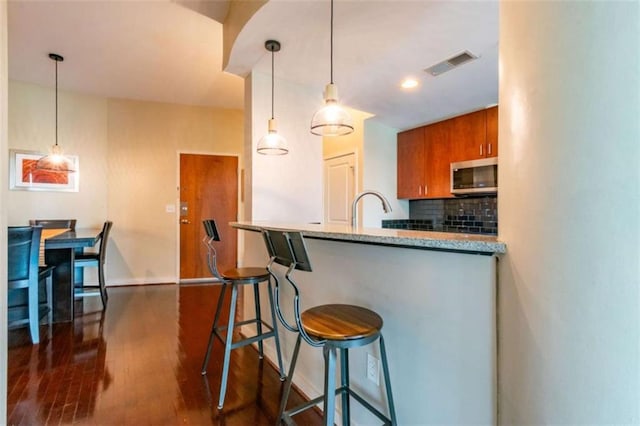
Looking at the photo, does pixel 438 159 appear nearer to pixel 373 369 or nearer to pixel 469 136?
pixel 469 136

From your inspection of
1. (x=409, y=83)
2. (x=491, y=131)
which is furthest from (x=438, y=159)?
(x=409, y=83)

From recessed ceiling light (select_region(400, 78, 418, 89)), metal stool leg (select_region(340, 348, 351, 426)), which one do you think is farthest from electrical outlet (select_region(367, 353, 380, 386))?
recessed ceiling light (select_region(400, 78, 418, 89))

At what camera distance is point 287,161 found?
2904 mm

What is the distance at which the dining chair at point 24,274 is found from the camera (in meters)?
2.51

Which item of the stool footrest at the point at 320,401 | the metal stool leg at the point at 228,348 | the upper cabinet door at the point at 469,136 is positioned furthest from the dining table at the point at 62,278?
the upper cabinet door at the point at 469,136

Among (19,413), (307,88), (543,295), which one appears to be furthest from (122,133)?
(543,295)

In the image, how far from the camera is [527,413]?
911mm

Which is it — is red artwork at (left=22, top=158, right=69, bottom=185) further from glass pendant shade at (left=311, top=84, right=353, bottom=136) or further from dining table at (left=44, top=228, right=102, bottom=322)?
glass pendant shade at (left=311, top=84, right=353, bottom=136)

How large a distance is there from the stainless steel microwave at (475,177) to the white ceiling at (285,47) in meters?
0.59

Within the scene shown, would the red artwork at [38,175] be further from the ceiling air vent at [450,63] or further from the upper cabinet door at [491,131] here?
the upper cabinet door at [491,131]

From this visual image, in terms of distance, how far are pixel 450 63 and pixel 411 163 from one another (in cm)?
179

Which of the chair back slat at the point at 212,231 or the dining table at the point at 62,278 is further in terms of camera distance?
the dining table at the point at 62,278

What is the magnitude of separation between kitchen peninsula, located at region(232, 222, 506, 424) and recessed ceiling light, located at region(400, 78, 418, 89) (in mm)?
1897

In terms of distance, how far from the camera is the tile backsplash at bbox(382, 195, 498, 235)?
3.65 m
